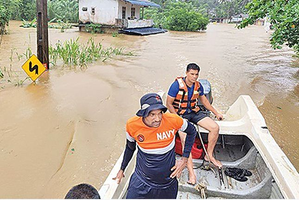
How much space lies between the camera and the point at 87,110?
5875 millimetres

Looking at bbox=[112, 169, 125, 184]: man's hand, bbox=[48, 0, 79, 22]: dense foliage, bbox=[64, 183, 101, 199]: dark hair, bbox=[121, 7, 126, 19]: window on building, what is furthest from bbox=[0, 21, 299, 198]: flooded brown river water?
bbox=[48, 0, 79, 22]: dense foliage

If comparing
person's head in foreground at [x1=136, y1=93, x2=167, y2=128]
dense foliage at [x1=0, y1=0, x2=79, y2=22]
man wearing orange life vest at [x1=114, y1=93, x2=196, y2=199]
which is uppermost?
dense foliage at [x1=0, y1=0, x2=79, y2=22]

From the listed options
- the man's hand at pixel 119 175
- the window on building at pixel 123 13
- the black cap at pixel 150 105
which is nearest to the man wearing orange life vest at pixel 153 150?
the black cap at pixel 150 105

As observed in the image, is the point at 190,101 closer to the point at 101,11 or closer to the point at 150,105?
the point at 150,105

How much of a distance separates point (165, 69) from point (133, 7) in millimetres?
15274

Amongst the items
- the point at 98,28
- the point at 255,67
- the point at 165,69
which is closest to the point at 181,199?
the point at 165,69

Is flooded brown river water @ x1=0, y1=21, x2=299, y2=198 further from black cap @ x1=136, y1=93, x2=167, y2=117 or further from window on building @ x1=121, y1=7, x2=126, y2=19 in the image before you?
window on building @ x1=121, y1=7, x2=126, y2=19

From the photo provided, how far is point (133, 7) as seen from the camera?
78.2ft

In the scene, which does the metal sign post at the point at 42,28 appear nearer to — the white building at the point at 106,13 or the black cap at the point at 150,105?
the black cap at the point at 150,105

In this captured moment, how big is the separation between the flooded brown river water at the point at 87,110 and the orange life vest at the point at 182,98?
1568 mm

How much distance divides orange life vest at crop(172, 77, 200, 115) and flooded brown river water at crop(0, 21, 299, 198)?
157 centimetres

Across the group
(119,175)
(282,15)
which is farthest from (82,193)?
(282,15)

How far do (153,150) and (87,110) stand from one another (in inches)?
160

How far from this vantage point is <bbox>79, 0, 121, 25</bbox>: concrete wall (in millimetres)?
20766
